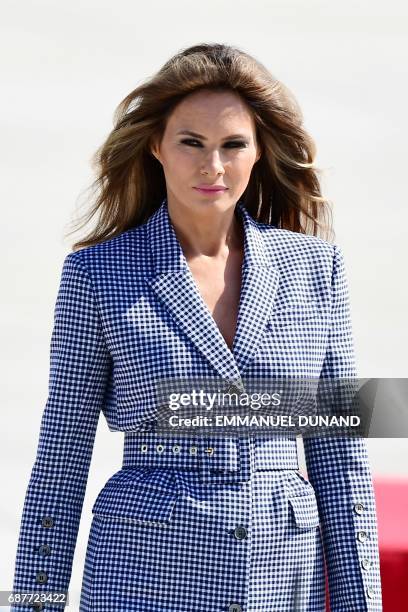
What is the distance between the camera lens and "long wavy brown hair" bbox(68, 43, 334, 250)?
2.46 m

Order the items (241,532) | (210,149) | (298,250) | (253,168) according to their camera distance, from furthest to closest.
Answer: (253,168)
(298,250)
(210,149)
(241,532)

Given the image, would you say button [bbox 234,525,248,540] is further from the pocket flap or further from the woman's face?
the woman's face

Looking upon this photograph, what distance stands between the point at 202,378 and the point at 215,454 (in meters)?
0.12

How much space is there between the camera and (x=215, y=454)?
7.59 feet

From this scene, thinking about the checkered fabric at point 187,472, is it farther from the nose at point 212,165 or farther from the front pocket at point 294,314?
the nose at point 212,165

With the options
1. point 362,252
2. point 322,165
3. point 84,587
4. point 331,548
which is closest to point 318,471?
point 331,548

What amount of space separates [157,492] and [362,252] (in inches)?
284

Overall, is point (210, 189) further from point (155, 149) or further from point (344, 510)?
point (344, 510)

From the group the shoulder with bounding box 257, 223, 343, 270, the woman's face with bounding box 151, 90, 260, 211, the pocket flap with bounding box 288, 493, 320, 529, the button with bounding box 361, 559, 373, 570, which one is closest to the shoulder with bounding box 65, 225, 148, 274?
the woman's face with bounding box 151, 90, 260, 211

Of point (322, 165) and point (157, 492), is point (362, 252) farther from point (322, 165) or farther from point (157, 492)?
point (157, 492)

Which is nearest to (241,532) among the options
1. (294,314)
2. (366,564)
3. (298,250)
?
(366,564)

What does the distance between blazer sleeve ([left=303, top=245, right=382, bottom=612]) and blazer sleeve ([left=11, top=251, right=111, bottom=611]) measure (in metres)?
0.37

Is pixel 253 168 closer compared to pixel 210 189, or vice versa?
pixel 210 189

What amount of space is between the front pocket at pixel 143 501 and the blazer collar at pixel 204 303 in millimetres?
208
